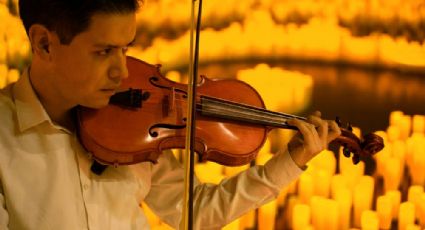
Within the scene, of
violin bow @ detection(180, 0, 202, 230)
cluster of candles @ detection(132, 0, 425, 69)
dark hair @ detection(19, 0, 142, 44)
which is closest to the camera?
violin bow @ detection(180, 0, 202, 230)

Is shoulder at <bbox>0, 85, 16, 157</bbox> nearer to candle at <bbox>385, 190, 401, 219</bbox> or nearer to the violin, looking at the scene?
the violin

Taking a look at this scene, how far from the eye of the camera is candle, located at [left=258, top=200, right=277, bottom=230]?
1.78m

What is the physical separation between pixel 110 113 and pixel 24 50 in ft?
2.91

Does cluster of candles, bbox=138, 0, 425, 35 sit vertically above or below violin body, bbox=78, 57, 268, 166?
above

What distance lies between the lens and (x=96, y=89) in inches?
39.9

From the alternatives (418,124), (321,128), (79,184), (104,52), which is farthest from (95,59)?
(418,124)

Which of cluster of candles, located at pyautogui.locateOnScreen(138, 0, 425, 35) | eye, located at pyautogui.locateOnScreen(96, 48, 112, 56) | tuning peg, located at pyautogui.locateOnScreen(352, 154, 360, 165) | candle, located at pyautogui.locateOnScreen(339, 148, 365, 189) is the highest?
cluster of candles, located at pyautogui.locateOnScreen(138, 0, 425, 35)

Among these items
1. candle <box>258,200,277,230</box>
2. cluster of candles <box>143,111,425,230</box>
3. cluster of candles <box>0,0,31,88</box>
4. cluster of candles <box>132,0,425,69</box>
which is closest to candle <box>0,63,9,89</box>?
cluster of candles <box>0,0,31,88</box>

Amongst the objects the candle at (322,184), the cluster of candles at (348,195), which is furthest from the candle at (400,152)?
the candle at (322,184)

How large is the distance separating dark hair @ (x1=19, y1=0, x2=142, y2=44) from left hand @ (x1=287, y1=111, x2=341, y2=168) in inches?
15.5

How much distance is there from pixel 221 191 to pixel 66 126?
1.07 ft

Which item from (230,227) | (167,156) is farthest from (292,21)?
(167,156)

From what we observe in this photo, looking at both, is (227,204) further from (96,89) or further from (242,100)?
(96,89)

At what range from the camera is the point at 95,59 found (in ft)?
3.28
